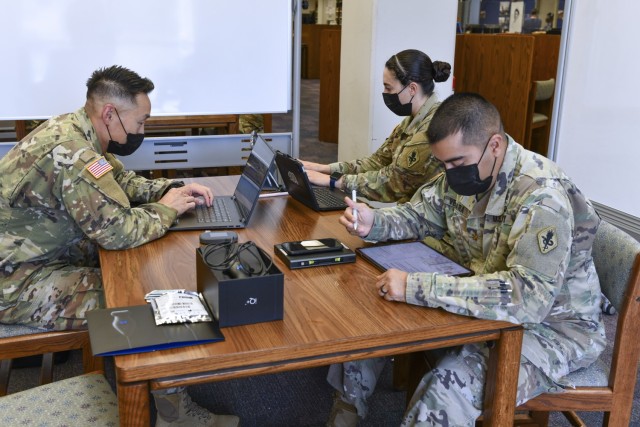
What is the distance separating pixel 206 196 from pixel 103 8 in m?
1.33

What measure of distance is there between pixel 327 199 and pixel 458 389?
3.33 feet

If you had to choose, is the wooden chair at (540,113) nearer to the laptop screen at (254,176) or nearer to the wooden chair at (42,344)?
the laptop screen at (254,176)

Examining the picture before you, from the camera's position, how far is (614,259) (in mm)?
1597

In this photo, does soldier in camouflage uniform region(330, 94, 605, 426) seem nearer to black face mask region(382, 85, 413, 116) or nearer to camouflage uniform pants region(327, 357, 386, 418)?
camouflage uniform pants region(327, 357, 386, 418)

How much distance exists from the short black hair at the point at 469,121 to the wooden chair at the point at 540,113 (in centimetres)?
361

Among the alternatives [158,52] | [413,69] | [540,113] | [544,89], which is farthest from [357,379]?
[540,113]

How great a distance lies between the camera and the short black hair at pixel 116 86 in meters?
1.95

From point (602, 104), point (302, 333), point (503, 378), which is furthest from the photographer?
point (602, 104)

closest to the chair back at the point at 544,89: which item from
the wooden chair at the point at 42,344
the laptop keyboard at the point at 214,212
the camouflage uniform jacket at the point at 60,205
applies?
the laptop keyboard at the point at 214,212

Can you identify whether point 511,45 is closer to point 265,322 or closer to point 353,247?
point 353,247

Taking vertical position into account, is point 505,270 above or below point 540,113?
above

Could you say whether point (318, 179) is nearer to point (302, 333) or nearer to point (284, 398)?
point (284, 398)

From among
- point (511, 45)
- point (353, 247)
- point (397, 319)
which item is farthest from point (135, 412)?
point (511, 45)

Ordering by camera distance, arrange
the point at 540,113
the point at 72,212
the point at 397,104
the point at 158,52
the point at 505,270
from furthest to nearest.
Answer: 1. the point at 540,113
2. the point at 158,52
3. the point at 397,104
4. the point at 72,212
5. the point at 505,270
